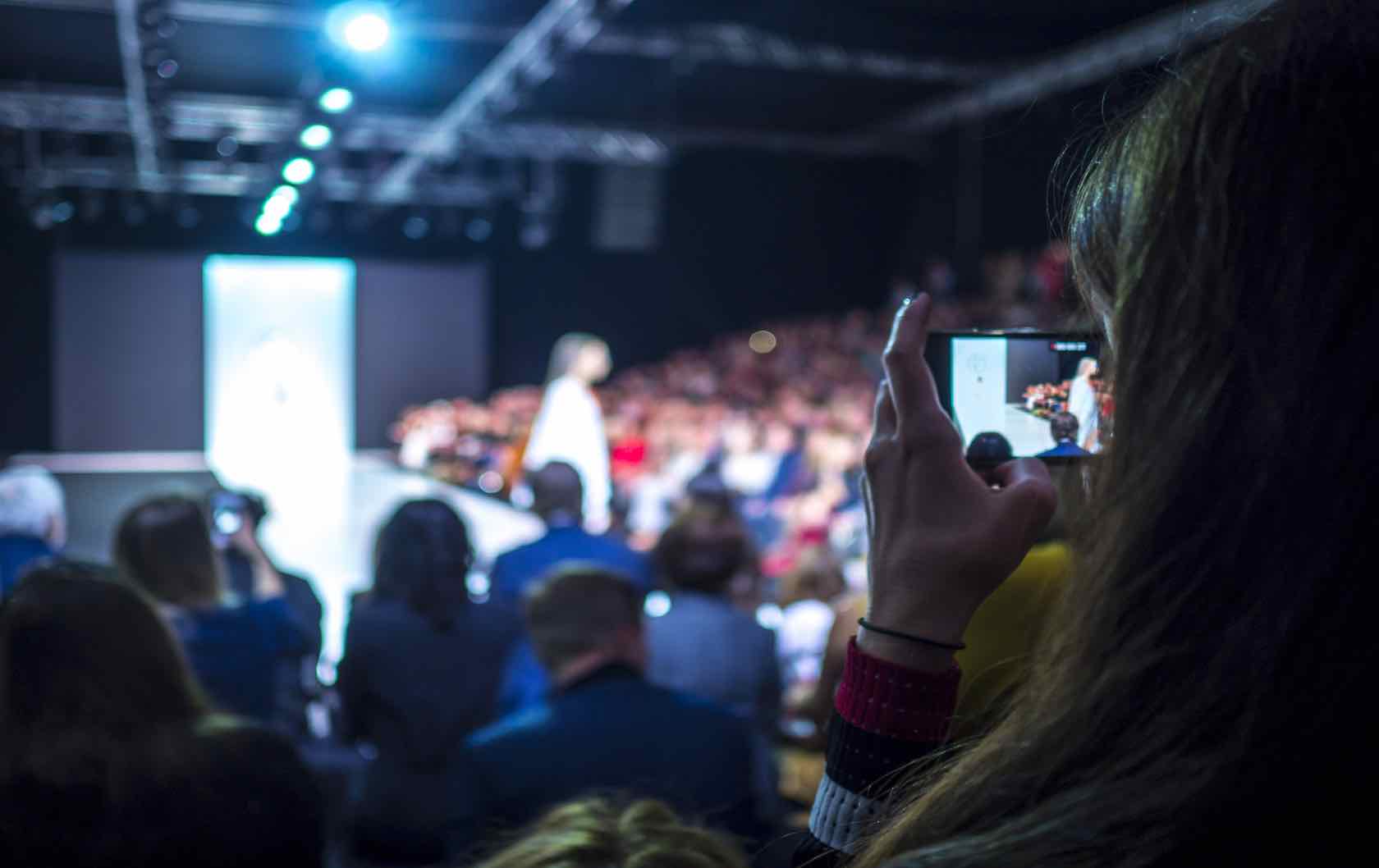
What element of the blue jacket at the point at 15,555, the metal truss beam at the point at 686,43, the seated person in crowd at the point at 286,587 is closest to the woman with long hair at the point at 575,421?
the metal truss beam at the point at 686,43

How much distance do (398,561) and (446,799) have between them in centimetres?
46

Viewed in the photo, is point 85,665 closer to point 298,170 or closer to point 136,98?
point 298,170

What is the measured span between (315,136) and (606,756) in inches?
213

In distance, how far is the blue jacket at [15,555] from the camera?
3.03 metres

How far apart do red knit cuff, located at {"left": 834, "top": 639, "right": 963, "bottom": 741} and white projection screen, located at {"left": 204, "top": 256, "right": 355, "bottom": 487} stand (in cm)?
1257

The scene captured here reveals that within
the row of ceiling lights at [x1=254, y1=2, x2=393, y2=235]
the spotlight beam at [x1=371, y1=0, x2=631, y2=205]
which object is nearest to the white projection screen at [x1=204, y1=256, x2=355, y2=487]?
the spotlight beam at [x1=371, y1=0, x2=631, y2=205]

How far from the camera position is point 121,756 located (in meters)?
1.16

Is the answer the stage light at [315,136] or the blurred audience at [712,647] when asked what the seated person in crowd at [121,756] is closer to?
the blurred audience at [712,647]

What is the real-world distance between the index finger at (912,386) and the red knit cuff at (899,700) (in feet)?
0.38

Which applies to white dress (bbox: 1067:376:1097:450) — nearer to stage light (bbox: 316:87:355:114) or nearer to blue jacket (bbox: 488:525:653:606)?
blue jacket (bbox: 488:525:653:606)

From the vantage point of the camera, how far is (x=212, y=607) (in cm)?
239

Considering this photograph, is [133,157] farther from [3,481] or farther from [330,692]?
[330,692]

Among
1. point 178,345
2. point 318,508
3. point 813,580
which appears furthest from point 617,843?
point 178,345

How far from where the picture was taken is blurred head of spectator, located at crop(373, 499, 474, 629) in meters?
2.43
